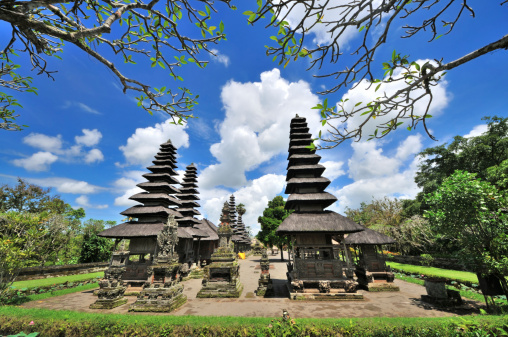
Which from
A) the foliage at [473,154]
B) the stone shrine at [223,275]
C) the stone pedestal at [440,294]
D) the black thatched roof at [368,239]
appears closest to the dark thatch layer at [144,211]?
the stone shrine at [223,275]

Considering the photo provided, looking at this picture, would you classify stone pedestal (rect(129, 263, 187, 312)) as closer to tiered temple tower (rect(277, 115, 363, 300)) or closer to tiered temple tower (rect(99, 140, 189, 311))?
tiered temple tower (rect(99, 140, 189, 311))

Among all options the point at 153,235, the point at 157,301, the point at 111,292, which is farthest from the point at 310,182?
the point at 111,292

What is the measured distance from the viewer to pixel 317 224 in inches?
469

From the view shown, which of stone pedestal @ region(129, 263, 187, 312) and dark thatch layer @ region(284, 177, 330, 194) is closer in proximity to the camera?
stone pedestal @ region(129, 263, 187, 312)

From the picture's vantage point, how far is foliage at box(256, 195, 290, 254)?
2910 centimetres

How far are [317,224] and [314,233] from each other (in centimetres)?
85

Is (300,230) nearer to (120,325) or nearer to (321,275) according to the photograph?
(321,275)

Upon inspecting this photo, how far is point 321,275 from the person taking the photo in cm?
1155

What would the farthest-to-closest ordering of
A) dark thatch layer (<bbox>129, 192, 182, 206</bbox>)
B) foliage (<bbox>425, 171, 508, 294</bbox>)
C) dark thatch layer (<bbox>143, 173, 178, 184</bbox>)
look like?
dark thatch layer (<bbox>143, 173, 178, 184</bbox>) < dark thatch layer (<bbox>129, 192, 182, 206</bbox>) < foliage (<bbox>425, 171, 508, 294</bbox>)

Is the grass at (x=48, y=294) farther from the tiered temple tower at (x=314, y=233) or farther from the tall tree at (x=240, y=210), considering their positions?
the tall tree at (x=240, y=210)

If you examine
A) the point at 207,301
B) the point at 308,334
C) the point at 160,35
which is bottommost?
the point at 207,301

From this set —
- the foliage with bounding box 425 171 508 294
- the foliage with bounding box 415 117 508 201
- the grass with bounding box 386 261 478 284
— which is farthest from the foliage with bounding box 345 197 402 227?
the foliage with bounding box 425 171 508 294

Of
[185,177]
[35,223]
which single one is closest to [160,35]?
[35,223]

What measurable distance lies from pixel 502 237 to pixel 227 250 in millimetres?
13008
